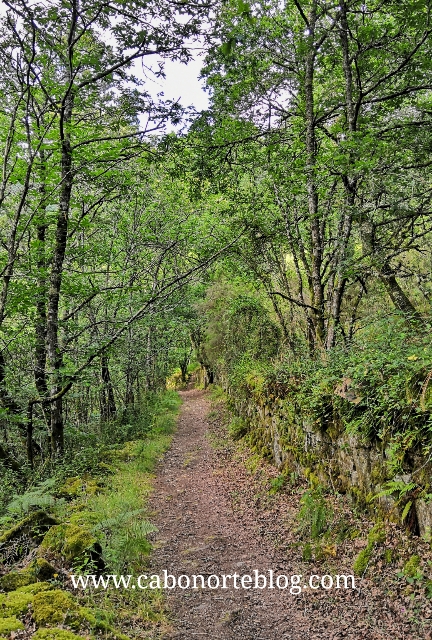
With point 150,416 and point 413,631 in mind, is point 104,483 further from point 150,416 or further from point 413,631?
point 150,416

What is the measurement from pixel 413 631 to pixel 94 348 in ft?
19.1

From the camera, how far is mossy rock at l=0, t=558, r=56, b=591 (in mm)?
3994

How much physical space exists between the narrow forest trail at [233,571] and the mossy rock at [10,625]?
1.66m

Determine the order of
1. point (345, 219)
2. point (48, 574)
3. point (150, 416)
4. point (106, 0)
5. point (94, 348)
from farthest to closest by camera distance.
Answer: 1. point (150, 416)
2. point (345, 219)
3. point (94, 348)
4. point (106, 0)
5. point (48, 574)

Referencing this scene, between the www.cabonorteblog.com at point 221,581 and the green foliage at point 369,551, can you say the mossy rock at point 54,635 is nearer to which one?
the www.cabonorteblog.com at point 221,581

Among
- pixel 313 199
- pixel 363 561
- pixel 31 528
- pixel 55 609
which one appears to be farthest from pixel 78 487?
pixel 313 199

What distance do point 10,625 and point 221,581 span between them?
9.24ft

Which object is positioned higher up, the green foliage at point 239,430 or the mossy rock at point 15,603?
the mossy rock at point 15,603

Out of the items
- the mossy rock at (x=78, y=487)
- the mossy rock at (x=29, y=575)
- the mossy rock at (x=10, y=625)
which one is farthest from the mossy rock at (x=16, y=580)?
the mossy rock at (x=78, y=487)

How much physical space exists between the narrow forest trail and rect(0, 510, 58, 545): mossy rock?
1.63 meters

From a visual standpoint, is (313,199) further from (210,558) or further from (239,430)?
(239,430)

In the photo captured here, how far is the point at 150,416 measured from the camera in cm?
1609

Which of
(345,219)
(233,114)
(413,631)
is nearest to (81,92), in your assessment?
(233,114)

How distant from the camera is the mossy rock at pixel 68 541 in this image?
4.72 meters
